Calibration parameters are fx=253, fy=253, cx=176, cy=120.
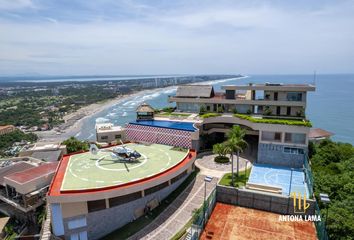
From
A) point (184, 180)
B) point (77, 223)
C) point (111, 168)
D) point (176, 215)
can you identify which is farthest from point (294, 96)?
point (77, 223)

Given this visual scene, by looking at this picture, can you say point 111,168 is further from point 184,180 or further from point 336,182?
point 336,182

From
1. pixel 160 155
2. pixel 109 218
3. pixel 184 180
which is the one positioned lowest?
pixel 109 218

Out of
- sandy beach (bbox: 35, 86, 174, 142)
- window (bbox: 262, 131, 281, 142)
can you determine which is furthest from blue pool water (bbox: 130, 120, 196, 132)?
sandy beach (bbox: 35, 86, 174, 142)

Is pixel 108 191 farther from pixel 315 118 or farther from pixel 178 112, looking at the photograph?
pixel 315 118

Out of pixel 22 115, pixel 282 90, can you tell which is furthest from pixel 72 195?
pixel 22 115

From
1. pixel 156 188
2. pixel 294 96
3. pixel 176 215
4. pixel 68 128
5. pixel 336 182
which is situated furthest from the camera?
pixel 68 128

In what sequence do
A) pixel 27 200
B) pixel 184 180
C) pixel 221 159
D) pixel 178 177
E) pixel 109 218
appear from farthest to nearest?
pixel 221 159
pixel 184 180
pixel 178 177
pixel 27 200
pixel 109 218
